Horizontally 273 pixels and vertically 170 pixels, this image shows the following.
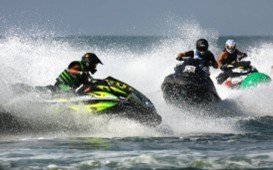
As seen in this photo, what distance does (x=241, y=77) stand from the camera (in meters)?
21.6

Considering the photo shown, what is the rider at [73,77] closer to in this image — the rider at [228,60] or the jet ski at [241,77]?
the jet ski at [241,77]

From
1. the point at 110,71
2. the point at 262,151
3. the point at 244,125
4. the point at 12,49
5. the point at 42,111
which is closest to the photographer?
the point at 262,151

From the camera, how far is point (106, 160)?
1159 centimetres

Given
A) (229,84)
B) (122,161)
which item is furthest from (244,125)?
(122,161)

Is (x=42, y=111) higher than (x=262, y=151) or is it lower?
higher

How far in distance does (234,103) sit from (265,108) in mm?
790

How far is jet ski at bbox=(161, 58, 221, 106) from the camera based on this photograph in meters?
18.5

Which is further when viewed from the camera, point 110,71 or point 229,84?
point 110,71

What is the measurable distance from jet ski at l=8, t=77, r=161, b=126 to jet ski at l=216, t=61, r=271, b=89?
6.59 m

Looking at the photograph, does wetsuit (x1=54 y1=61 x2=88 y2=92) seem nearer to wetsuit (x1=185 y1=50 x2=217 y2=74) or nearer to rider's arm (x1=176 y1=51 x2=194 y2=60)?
rider's arm (x1=176 y1=51 x2=194 y2=60)

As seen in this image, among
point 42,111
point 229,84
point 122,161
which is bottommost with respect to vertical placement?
point 122,161

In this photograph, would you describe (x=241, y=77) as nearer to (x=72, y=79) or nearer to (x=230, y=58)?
(x=230, y=58)

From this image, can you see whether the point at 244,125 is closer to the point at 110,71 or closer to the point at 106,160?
the point at 106,160

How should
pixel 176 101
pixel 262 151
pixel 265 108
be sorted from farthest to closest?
pixel 265 108 < pixel 176 101 < pixel 262 151
